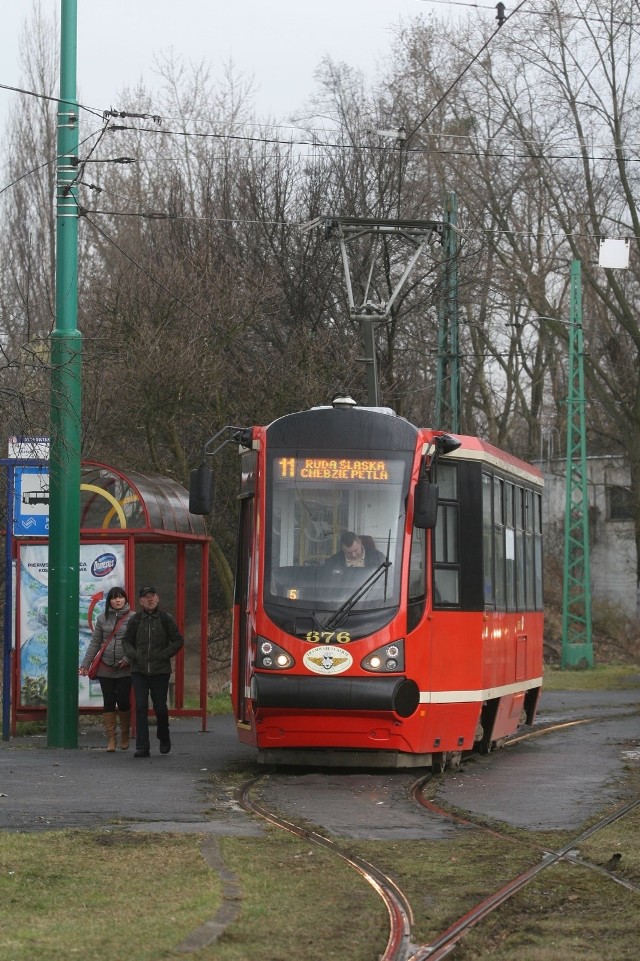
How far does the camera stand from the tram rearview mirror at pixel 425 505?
1457 cm

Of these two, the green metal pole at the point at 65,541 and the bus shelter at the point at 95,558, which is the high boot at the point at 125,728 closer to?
the green metal pole at the point at 65,541

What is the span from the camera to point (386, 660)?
14445 mm

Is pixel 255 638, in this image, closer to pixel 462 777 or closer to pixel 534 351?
pixel 462 777

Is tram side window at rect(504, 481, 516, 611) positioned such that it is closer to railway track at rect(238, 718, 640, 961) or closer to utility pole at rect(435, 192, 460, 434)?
railway track at rect(238, 718, 640, 961)

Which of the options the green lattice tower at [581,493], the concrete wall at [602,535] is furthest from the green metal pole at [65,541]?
the concrete wall at [602,535]

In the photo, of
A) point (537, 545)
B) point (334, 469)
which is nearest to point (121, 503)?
point (537, 545)

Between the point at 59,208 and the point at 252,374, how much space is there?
10.3 metres

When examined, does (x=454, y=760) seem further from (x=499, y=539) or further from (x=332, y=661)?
(x=499, y=539)

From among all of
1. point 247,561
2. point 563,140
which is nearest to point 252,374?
point 247,561

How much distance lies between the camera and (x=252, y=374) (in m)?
28.0

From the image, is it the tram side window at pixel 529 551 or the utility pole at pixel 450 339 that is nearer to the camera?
the tram side window at pixel 529 551

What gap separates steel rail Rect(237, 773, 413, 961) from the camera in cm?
736

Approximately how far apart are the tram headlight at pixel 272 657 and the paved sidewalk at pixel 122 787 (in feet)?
3.43

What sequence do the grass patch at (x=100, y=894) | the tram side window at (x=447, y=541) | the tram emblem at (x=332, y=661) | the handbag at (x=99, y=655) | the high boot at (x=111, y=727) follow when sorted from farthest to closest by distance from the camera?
the high boot at (x=111, y=727), the handbag at (x=99, y=655), the tram side window at (x=447, y=541), the tram emblem at (x=332, y=661), the grass patch at (x=100, y=894)
